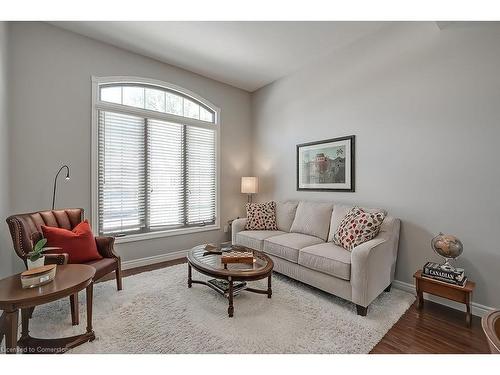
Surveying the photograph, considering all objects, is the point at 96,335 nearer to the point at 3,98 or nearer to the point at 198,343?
the point at 198,343

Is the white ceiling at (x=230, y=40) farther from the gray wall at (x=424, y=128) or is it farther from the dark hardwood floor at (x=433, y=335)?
the dark hardwood floor at (x=433, y=335)

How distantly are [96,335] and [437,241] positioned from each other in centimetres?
307

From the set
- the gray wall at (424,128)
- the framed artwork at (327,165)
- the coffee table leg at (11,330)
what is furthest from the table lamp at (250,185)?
the coffee table leg at (11,330)

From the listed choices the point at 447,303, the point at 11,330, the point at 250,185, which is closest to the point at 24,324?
the point at 11,330

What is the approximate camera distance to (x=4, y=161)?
7.73ft

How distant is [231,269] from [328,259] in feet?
3.24

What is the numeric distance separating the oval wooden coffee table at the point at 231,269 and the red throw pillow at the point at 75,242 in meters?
1.00

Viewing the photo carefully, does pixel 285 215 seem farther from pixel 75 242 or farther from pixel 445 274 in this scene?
pixel 75 242

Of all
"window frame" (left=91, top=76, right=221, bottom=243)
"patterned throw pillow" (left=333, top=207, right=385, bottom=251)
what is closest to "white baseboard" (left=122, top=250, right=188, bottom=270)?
"window frame" (left=91, top=76, right=221, bottom=243)

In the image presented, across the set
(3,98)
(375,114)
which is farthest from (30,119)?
(375,114)

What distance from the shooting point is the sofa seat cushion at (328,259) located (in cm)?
224

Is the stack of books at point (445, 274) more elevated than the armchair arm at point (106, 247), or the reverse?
the armchair arm at point (106, 247)

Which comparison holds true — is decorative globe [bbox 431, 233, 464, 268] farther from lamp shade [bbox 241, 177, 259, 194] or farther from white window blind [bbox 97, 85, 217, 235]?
white window blind [bbox 97, 85, 217, 235]
